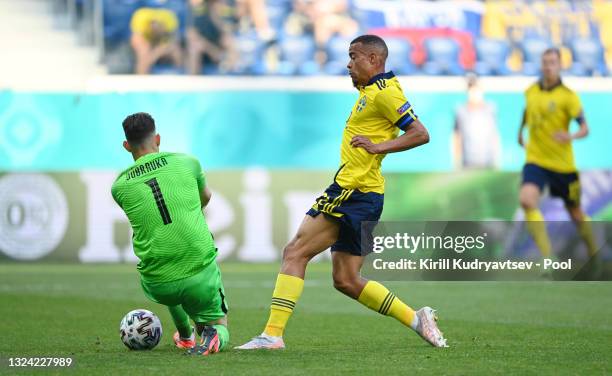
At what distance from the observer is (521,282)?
1411 cm

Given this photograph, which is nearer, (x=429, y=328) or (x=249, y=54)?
(x=429, y=328)

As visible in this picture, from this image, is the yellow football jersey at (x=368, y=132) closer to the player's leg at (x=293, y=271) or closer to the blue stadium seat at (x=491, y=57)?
the player's leg at (x=293, y=271)

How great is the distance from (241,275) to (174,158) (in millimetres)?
8116

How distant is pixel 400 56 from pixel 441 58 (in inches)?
33.0

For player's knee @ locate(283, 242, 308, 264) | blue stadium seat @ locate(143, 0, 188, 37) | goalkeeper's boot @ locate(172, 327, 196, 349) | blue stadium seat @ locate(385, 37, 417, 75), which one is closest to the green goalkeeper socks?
goalkeeper's boot @ locate(172, 327, 196, 349)

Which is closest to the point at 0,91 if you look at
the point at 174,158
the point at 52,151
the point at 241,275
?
the point at 52,151

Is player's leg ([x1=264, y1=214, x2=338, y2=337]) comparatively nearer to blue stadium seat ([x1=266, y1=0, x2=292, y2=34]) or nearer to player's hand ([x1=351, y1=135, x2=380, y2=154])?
player's hand ([x1=351, y1=135, x2=380, y2=154])

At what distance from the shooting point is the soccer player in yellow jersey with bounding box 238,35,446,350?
7137 mm

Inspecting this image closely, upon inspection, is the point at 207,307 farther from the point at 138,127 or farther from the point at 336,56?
the point at 336,56

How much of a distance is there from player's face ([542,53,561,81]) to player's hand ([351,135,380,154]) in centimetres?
690

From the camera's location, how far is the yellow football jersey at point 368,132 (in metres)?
7.13

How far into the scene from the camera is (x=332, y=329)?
8922 millimetres

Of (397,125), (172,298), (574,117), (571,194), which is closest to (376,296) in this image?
(397,125)

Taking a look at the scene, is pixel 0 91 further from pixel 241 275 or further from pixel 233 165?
pixel 241 275
